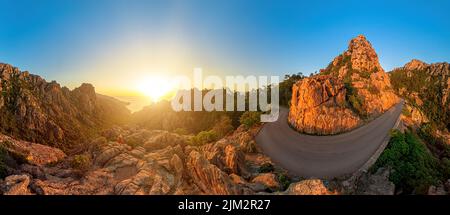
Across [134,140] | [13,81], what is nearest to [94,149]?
[134,140]

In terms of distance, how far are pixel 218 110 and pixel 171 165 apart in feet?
152

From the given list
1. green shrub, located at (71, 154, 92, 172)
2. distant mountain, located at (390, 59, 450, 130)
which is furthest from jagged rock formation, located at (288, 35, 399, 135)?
distant mountain, located at (390, 59, 450, 130)

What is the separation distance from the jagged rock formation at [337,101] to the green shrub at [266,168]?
50.7 ft

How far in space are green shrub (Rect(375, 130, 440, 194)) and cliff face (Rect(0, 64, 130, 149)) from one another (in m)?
93.0

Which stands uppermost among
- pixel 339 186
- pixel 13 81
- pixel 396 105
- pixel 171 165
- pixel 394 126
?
pixel 13 81

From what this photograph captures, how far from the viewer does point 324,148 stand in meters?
44.6

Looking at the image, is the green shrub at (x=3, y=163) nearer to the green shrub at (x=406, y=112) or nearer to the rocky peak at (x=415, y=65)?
the green shrub at (x=406, y=112)

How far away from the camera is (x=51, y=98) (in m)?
120

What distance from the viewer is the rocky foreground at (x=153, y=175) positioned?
24312mm

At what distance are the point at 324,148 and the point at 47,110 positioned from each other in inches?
4236

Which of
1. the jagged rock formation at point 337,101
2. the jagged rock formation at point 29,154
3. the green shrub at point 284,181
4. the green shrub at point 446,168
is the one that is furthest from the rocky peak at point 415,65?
the jagged rock formation at point 29,154

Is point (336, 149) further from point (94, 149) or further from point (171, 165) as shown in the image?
point (94, 149)

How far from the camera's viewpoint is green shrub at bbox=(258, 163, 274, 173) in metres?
38.9

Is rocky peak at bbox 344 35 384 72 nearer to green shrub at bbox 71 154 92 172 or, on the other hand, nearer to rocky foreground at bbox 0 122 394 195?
rocky foreground at bbox 0 122 394 195
